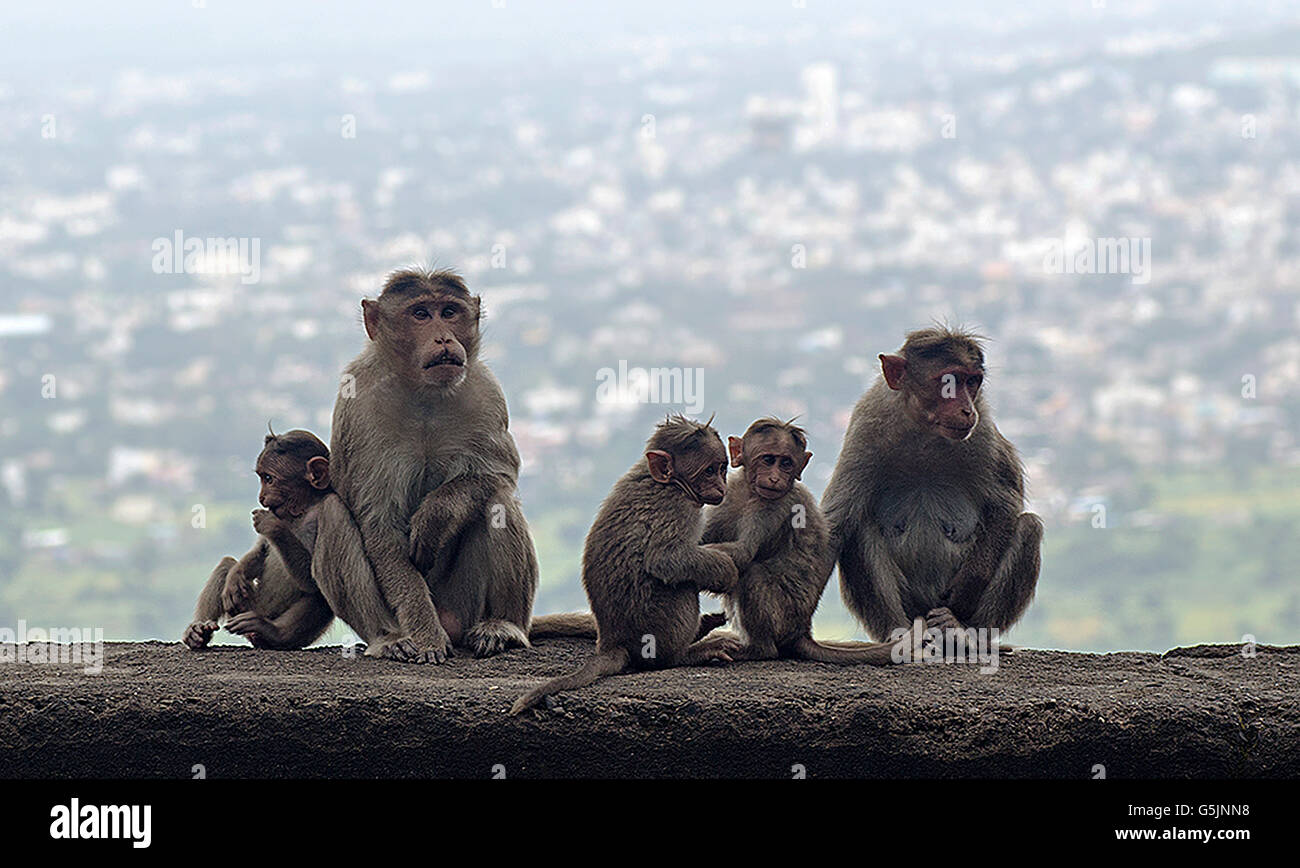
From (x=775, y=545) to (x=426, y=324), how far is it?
180 centimetres

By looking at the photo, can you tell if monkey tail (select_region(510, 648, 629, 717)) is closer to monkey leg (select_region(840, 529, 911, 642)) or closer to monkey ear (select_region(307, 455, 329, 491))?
monkey leg (select_region(840, 529, 911, 642))

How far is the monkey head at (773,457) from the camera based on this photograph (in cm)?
581

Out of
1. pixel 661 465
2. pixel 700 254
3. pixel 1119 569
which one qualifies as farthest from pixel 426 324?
pixel 700 254

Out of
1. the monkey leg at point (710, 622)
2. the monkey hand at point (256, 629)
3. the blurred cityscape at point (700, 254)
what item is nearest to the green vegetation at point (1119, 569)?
the blurred cityscape at point (700, 254)

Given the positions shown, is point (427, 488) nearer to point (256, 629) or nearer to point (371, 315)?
point (371, 315)

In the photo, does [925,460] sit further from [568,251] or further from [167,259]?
[568,251]

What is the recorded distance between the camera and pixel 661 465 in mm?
5801

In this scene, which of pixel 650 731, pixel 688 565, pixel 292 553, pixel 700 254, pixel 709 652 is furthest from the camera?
pixel 700 254

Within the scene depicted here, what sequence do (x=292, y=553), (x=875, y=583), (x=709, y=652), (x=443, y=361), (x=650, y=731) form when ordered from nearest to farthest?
(x=650, y=731), (x=709, y=652), (x=443, y=361), (x=875, y=583), (x=292, y=553)

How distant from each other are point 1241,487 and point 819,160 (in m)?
24.5

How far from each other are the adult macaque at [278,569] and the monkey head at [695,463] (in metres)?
1.64

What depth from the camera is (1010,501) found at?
20.9 feet
